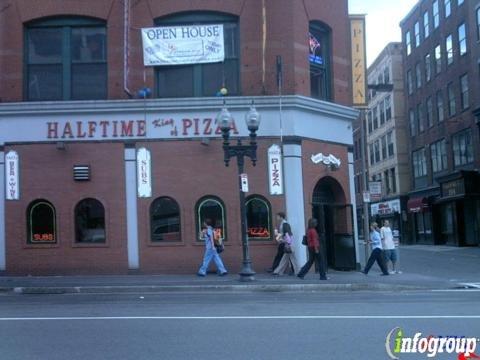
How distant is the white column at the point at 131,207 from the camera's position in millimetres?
19281

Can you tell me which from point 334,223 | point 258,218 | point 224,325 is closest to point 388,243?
point 334,223

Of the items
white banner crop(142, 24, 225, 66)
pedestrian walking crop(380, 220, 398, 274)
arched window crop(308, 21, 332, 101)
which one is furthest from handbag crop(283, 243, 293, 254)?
white banner crop(142, 24, 225, 66)

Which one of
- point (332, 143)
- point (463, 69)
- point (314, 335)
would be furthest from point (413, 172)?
point (314, 335)

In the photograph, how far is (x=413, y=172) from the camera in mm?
48594

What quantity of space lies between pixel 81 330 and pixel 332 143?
13305 millimetres

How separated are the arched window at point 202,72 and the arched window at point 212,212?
10.9 ft

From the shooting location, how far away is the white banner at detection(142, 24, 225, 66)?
19672mm

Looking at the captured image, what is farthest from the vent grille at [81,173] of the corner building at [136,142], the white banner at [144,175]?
the white banner at [144,175]

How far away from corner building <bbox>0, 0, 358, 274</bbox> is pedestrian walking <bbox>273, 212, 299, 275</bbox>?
0.41 m

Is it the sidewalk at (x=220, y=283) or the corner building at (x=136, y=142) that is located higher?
the corner building at (x=136, y=142)

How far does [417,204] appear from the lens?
1783 inches

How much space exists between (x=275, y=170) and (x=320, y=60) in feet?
14.5

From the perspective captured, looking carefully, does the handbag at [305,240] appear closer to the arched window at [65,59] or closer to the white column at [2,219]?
the arched window at [65,59]

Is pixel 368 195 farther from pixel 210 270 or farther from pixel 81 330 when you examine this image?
pixel 81 330
